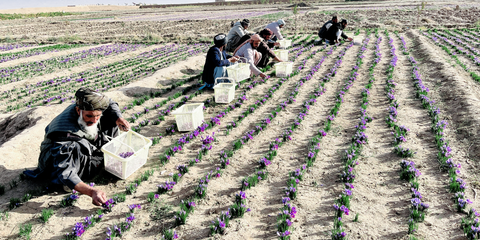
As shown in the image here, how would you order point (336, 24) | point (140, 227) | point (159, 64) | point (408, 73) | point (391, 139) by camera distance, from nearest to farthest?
point (140, 227) < point (391, 139) < point (408, 73) < point (159, 64) < point (336, 24)

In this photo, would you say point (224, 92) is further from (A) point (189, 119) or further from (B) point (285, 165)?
(B) point (285, 165)

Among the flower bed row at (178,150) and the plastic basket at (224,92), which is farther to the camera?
the plastic basket at (224,92)

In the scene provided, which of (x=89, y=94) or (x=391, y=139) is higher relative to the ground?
(x=89, y=94)

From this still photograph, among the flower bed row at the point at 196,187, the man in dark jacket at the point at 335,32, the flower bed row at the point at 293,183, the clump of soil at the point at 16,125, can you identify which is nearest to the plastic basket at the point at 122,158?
the flower bed row at the point at 196,187

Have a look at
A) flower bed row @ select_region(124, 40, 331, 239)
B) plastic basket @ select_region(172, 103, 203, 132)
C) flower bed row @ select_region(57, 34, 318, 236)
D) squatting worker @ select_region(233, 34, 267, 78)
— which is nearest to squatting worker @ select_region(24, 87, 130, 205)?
flower bed row @ select_region(57, 34, 318, 236)

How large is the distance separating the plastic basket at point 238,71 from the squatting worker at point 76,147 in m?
4.81

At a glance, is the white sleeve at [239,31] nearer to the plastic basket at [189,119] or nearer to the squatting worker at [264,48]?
the squatting worker at [264,48]

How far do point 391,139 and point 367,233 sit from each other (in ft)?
9.71

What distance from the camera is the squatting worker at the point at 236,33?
12.2 m

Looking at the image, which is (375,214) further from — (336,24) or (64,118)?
(336,24)

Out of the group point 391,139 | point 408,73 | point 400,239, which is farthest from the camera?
point 408,73

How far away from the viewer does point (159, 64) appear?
14820mm

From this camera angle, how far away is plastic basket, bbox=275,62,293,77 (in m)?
10.4

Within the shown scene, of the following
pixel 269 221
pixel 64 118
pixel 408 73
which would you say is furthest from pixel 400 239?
pixel 408 73
